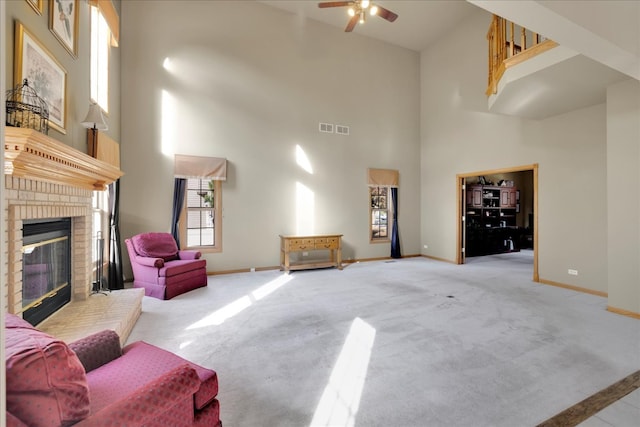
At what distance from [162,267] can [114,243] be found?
47.2 inches

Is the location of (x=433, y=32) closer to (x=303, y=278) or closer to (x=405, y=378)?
(x=303, y=278)

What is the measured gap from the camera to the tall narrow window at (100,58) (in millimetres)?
3945

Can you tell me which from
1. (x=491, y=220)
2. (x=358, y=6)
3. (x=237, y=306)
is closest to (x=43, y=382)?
(x=237, y=306)

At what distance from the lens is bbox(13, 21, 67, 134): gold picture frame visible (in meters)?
2.20

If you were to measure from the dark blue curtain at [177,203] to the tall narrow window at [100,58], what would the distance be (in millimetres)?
1562

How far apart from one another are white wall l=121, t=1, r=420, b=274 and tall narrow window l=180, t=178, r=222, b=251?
0.17 metres

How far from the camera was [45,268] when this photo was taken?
9.13ft

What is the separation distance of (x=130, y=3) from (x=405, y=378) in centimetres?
713

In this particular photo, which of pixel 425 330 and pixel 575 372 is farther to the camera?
pixel 425 330

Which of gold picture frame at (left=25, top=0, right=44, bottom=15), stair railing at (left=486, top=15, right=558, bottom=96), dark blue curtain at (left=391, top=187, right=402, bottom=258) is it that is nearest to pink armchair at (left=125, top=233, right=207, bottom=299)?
gold picture frame at (left=25, top=0, right=44, bottom=15)

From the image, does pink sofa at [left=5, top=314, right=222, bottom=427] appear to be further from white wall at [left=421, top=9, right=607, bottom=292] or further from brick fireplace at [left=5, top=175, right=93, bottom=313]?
white wall at [left=421, top=9, right=607, bottom=292]

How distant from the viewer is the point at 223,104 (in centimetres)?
584

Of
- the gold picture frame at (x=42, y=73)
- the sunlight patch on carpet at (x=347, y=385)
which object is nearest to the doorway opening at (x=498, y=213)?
the sunlight patch on carpet at (x=347, y=385)

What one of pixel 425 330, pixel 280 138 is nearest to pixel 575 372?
pixel 425 330
